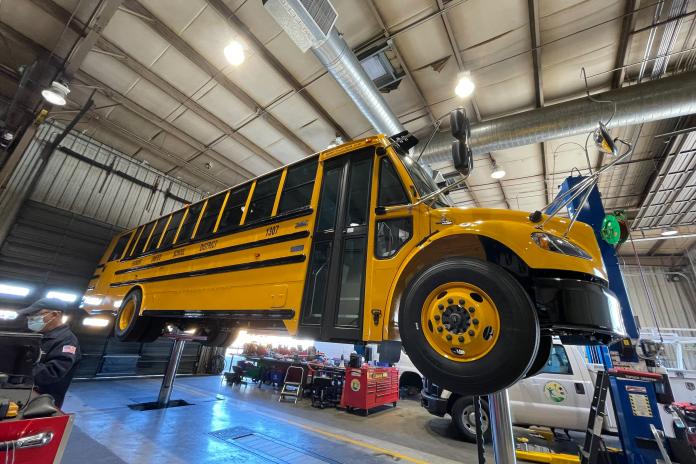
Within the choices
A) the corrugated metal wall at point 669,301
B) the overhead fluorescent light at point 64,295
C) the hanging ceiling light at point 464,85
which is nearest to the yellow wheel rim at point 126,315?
the overhead fluorescent light at point 64,295

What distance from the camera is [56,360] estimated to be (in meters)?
2.96

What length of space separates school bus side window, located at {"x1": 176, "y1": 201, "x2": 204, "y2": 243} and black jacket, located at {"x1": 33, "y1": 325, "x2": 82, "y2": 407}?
67.6 inches

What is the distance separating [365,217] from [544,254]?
4.52 ft

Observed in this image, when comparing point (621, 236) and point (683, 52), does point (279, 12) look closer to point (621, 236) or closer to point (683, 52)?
point (621, 236)

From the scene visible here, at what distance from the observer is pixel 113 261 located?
6453 millimetres

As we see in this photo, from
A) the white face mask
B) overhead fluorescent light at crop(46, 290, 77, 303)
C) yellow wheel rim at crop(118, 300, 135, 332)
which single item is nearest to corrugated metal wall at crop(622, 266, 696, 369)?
yellow wheel rim at crop(118, 300, 135, 332)

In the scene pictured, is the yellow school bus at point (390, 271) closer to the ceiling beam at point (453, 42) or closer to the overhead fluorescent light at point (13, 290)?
the ceiling beam at point (453, 42)

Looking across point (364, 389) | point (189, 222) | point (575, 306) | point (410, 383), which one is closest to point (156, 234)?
point (189, 222)

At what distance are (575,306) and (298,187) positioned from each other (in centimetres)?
269

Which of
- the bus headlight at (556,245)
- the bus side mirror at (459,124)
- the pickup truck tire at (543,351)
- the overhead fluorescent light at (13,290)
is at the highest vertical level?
the bus side mirror at (459,124)

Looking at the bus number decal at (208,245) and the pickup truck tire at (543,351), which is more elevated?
the bus number decal at (208,245)

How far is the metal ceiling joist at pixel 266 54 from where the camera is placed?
5.00 m

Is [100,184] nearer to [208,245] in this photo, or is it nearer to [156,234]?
[156,234]

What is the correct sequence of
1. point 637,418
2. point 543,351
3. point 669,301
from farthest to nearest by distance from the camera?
point 669,301, point 637,418, point 543,351
